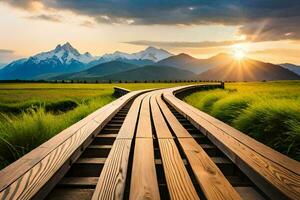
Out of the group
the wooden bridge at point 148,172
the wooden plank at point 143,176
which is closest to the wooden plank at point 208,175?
the wooden bridge at point 148,172

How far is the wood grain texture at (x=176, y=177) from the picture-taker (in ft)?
6.64

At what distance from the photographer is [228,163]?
10.3 feet

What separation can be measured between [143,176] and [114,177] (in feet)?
0.73

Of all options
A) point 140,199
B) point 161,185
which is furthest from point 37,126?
point 140,199

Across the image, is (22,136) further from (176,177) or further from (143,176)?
(176,177)

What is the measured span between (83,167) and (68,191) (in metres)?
0.58

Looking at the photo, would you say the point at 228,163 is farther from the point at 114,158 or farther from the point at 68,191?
the point at 68,191

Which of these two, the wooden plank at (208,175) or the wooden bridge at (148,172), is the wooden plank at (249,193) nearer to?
the wooden bridge at (148,172)

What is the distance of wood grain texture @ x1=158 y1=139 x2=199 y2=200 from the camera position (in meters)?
2.03

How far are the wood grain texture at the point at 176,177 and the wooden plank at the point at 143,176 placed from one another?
0.36 feet

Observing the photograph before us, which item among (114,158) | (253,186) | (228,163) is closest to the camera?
(253,186)

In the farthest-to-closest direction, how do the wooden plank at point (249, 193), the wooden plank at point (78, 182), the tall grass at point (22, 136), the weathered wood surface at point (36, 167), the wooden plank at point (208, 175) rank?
the tall grass at point (22, 136) → the wooden plank at point (78, 182) → the wooden plank at point (249, 193) → the wooden plank at point (208, 175) → the weathered wood surface at point (36, 167)

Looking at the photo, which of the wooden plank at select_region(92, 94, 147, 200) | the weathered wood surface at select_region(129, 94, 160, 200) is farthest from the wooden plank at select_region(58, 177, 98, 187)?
the weathered wood surface at select_region(129, 94, 160, 200)

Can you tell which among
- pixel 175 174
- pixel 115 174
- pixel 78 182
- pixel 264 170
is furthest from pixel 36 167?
pixel 264 170
